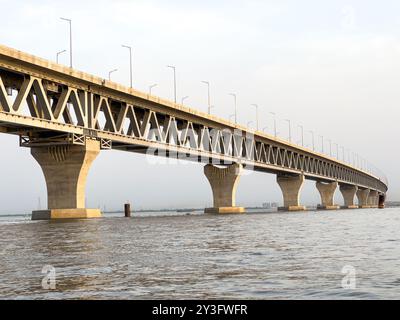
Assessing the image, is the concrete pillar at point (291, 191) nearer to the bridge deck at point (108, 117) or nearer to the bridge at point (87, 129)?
the bridge deck at point (108, 117)

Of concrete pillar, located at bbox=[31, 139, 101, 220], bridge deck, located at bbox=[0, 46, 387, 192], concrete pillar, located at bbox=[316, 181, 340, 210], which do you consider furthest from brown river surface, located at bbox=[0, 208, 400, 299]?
concrete pillar, located at bbox=[316, 181, 340, 210]

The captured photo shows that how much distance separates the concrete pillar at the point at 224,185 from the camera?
100 metres

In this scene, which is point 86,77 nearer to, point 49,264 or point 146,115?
point 146,115

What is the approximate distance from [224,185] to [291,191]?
120 feet

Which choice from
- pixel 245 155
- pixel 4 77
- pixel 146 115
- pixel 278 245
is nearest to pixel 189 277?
pixel 278 245

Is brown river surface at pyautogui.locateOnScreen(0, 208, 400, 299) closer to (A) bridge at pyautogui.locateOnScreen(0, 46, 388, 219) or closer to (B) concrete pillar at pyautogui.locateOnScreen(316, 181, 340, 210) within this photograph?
(A) bridge at pyautogui.locateOnScreen(0, 46, 388, 219)

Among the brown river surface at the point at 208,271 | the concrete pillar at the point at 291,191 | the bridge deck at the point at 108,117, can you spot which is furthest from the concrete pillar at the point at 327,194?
the brown river surface at the point at 208,271

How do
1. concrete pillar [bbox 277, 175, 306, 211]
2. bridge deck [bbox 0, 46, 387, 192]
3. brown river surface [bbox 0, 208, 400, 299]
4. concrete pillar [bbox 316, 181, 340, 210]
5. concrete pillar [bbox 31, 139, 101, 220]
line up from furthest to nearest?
concrete pillar [bbox 316, 181, 340, 210] → concrete pillar [bbox 277, 175, 306, 211] → concrete pillar [bbox 31, 139, 101, 220] → bridge deck [bbox 0, 46, 387, 192] → brown river surface [bbox 0, 208, 400, 299]

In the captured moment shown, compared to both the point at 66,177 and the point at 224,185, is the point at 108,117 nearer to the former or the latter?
the point at 66,177

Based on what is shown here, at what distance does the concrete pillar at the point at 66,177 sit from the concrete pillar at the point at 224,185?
1721 inches

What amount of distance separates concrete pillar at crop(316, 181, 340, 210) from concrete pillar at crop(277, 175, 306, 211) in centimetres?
3485

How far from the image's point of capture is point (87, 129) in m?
59.2

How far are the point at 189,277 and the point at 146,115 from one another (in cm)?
5996

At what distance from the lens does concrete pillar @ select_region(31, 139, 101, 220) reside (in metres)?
57.8
